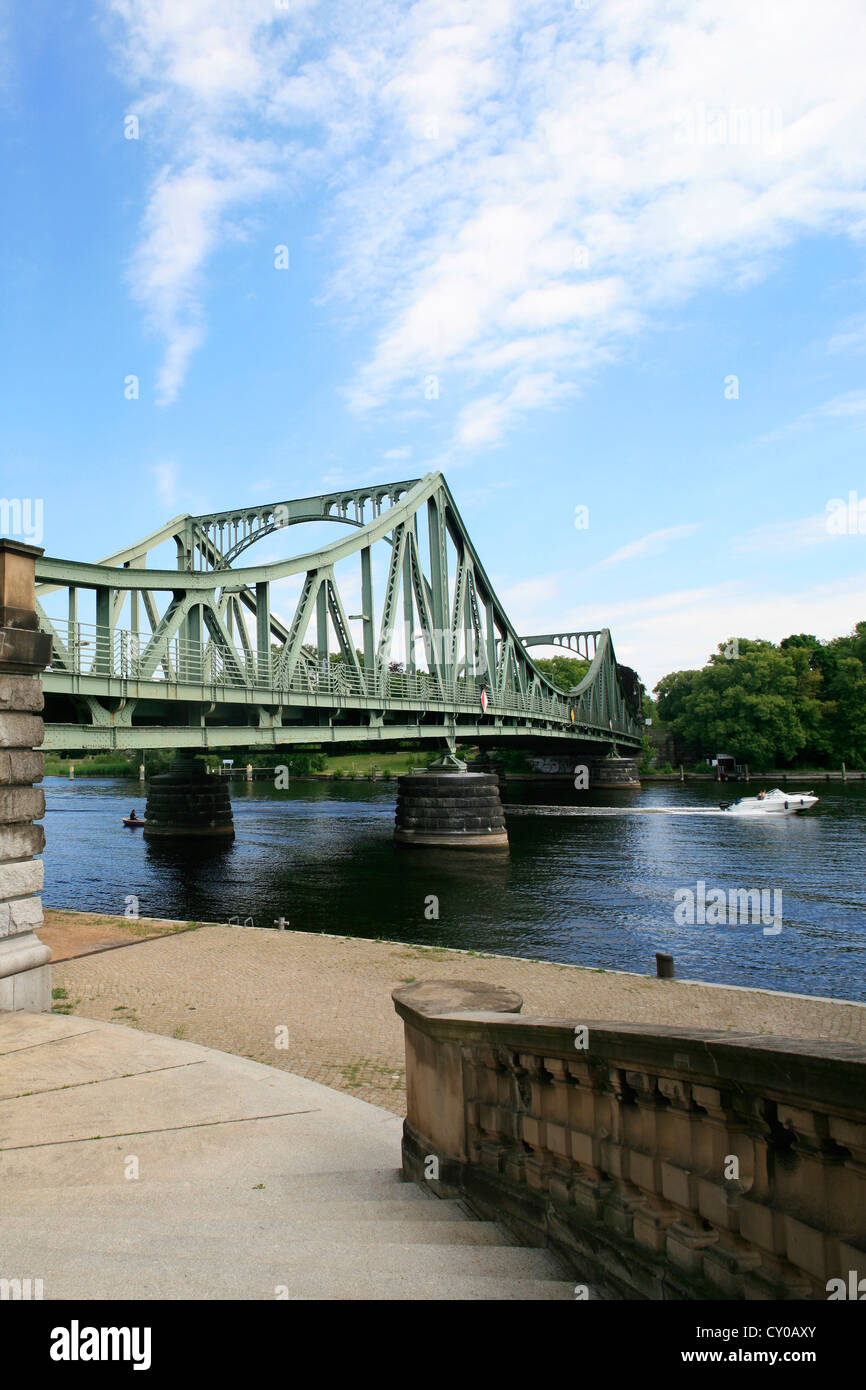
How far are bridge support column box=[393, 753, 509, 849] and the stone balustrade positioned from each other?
108ft

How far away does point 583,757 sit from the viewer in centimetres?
9338

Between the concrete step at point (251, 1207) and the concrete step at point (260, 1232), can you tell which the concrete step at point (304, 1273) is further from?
the concrete step at point (251, 1207)

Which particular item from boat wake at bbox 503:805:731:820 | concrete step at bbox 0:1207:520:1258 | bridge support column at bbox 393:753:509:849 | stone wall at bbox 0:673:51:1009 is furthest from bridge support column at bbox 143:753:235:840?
concrete step at bbox 0:1207:520:1258

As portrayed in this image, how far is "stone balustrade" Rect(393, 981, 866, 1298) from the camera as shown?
244cm

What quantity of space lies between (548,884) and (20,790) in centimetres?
2096

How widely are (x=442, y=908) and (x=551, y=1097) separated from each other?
19.7 meters

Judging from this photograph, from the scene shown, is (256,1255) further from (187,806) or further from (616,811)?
(616,811)

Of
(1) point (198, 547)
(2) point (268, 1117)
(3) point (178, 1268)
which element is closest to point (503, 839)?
(1) point (198, 547)

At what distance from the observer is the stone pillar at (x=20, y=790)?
346 inches

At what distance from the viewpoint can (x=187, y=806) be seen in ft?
135

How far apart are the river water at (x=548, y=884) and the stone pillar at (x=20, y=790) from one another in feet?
34.6

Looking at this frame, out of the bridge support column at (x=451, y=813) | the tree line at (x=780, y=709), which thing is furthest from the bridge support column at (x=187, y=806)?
the tree line at (x=780, y=709)

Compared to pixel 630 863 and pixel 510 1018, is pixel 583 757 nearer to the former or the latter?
pixel 630 863

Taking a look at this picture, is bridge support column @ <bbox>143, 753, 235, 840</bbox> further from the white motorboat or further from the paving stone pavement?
the paving stone pavement
